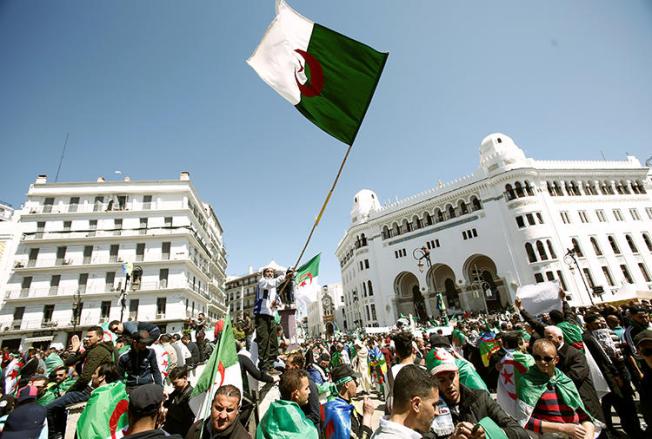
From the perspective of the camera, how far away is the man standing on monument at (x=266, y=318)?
208 inches

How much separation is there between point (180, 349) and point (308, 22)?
9.17m

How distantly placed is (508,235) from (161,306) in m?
37.3

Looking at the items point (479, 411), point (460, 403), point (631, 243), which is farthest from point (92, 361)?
point (631, 243)

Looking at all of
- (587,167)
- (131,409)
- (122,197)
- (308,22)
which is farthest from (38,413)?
(587,167)

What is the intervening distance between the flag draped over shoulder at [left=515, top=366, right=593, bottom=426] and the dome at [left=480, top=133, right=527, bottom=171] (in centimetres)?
3757

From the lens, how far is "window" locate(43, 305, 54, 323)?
25862mm

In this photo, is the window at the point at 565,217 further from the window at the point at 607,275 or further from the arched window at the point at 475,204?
the arched window at the point at 475,204

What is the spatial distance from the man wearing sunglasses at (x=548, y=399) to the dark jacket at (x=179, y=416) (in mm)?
3453

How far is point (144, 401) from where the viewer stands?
6.79 ft

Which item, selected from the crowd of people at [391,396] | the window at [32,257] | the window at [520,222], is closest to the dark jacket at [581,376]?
the crowd of people at [391,396]

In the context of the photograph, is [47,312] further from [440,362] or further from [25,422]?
[440,362]

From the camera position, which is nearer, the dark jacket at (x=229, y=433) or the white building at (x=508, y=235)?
the dark jacket at (x=229, y=433)

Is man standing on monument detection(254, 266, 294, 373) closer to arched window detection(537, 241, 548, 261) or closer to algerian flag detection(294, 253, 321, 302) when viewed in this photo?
algerian flag detection(294, 253, 321, 302)

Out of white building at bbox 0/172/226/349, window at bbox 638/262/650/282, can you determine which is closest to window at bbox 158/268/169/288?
white building at bbox 0/172/226/349
